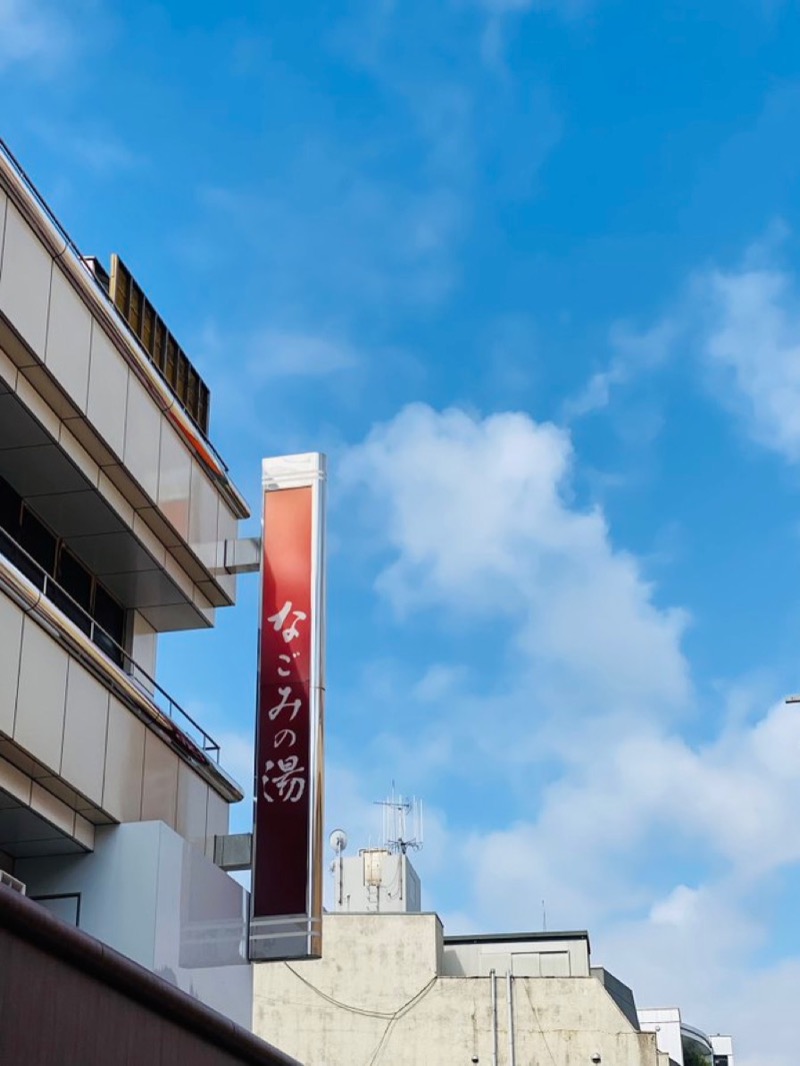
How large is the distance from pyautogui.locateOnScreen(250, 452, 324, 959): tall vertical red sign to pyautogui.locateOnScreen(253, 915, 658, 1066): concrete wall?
26368mm

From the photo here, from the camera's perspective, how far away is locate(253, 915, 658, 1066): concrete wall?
41.0 m

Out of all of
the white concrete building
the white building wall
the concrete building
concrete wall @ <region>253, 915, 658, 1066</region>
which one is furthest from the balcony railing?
the white concrete building

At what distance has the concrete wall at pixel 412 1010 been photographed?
135 feet

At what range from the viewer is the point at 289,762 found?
1595 cm

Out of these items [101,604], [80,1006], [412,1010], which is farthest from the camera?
[412,1010]

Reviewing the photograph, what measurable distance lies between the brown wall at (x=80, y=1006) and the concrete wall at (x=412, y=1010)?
3149 cm

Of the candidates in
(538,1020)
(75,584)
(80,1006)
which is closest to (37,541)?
(75,584)

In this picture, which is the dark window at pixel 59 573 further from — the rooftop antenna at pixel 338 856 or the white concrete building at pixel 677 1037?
the white concrete building at pixel 677 1037

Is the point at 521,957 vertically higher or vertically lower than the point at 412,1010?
higher

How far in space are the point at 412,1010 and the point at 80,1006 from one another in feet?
113

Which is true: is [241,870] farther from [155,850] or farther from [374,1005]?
[374,1005]

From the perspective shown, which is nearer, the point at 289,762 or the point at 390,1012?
the point at 289,762

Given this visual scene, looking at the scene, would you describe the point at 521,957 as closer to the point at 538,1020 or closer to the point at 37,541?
the point at 538,1020

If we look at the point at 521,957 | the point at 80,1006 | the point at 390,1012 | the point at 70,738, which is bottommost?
the point at 80,1006
